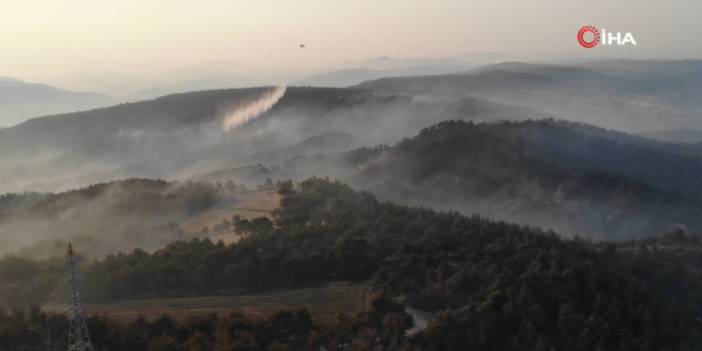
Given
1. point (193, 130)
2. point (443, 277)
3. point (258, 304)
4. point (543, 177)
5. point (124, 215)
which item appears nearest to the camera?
point (258, 304)

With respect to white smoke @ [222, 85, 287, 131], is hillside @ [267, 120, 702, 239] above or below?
below

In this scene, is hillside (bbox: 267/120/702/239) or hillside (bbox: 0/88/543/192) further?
hillside (bbox: 0/88/543/192)

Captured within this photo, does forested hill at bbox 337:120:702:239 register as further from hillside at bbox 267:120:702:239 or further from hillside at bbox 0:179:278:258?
hillside at bbox 0:179:278:258

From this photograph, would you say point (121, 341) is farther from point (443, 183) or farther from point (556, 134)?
point (556, 134)

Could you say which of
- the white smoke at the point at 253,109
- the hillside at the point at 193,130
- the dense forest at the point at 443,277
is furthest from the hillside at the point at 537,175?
the white smoke at the point at 253,109

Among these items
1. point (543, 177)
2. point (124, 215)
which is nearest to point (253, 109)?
point (543, 177)

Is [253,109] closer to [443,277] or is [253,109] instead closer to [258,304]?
[258,304]

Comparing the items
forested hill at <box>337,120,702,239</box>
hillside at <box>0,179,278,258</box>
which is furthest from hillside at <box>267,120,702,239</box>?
hillside at <box>0,179,278,258</box>
